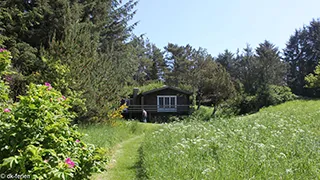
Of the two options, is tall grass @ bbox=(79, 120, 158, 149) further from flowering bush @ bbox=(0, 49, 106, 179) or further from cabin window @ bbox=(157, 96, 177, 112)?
cabin window @ bbox=(157, 96, 177, 112)

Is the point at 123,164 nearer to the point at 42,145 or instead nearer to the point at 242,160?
the point at 242,160

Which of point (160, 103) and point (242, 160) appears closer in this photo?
point (242, 160)

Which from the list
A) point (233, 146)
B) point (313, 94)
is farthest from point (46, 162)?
point (313, 94)

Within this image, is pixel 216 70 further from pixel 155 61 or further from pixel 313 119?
pixel 155 61

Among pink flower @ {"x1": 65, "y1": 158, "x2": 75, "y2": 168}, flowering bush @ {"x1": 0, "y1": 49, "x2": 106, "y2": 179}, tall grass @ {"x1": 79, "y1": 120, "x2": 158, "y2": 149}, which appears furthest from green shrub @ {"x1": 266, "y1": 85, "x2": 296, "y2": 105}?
pink flower @ {"x1": 65, "y1": 158, "x2": 75, "y2": 168}

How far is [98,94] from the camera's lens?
11.9 meters

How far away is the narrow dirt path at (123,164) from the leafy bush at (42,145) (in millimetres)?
2288

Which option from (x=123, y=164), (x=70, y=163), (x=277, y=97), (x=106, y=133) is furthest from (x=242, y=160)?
(x=277, y=97)

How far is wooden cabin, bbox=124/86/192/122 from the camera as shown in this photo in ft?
87.4

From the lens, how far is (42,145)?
10.6 ft

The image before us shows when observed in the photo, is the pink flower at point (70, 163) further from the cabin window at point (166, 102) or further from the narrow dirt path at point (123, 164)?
the cabin window at point (166, 102)

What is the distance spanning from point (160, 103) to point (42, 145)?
2401cm

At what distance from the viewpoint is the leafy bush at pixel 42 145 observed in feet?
9.48

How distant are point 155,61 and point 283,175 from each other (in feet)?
157
